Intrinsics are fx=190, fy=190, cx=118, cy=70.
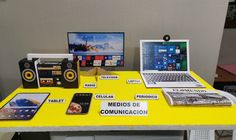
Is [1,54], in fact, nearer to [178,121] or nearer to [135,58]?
[135,58]

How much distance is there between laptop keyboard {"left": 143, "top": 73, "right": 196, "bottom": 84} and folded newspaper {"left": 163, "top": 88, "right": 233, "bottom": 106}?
0.51 ft

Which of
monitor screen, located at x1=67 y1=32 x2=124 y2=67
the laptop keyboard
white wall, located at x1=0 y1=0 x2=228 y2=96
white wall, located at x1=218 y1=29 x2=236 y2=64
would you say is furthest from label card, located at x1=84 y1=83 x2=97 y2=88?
white wall, located at x1=218 y1=29 x2=236 y2=64

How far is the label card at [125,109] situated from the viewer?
2.73 feet

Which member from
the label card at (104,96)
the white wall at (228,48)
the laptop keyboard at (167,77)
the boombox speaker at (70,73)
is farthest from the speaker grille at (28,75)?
the white wall at (228,48)

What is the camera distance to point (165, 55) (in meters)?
1.30

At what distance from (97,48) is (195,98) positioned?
69 cm

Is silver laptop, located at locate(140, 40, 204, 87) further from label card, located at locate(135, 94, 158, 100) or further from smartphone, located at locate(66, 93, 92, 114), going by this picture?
smartphone, located at locate(66, 93, 92, 114)

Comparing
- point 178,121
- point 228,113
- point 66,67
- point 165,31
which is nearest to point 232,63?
point 165,31

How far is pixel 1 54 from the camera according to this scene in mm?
1531

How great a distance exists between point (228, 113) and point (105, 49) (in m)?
0.80

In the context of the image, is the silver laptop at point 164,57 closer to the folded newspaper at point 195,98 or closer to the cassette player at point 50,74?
the folded newspaper at point 195,98

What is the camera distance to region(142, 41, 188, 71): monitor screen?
1304 mm

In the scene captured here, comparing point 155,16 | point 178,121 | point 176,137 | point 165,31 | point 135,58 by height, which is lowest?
point 176,137

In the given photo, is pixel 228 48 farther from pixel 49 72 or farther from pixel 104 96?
pixel 49 72
